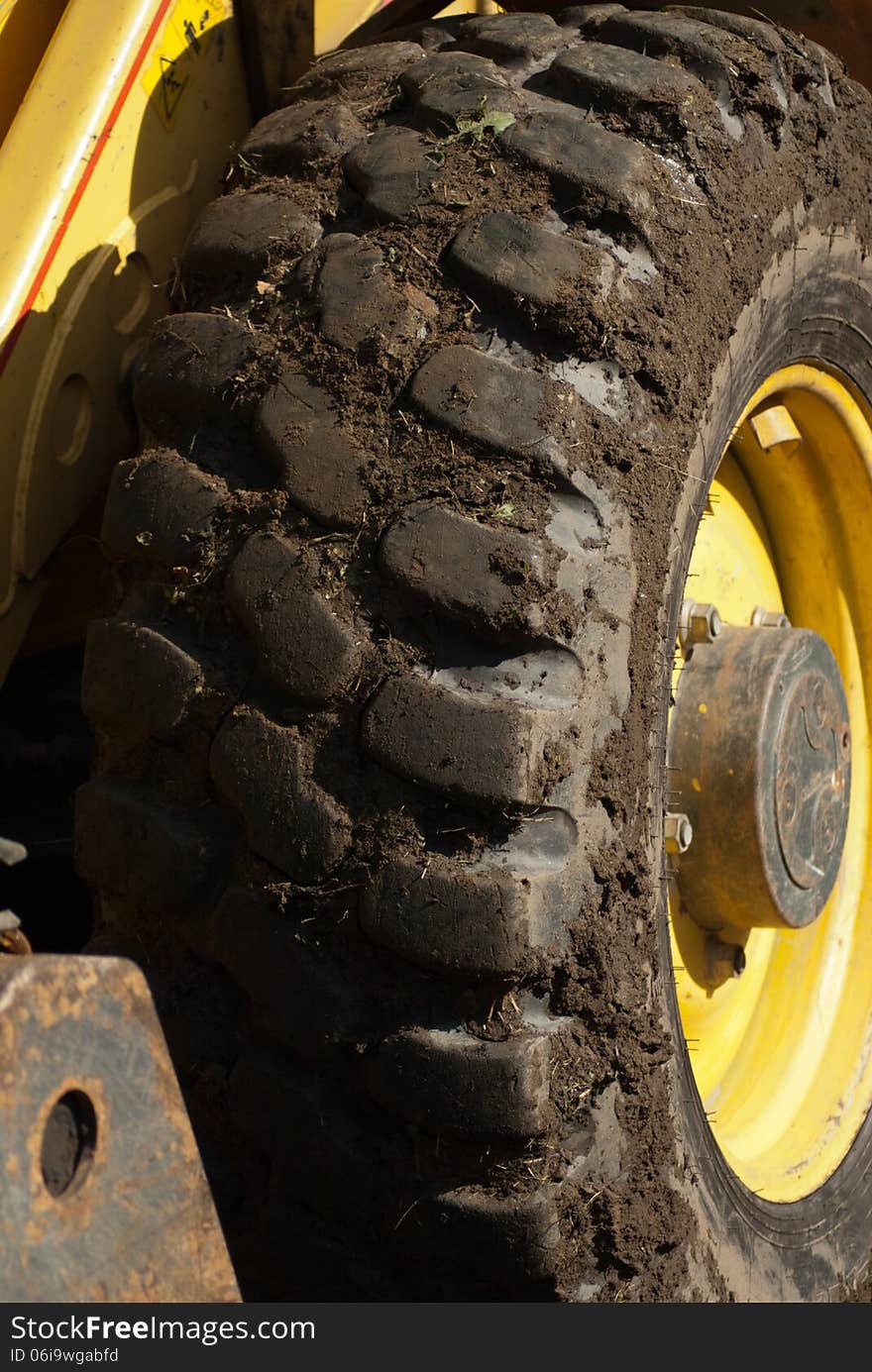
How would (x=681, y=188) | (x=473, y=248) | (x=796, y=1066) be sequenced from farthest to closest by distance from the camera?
1. (x=796, y=1066)
2. (x=681, y=188)
3. (x=473, y=248)

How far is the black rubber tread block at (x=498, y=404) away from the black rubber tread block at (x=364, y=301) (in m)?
0.05

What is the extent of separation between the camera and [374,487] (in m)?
1.35

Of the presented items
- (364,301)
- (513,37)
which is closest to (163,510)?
(364,301)

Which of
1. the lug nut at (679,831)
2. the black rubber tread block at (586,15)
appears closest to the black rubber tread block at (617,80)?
the black rubber tread block at (586,15)

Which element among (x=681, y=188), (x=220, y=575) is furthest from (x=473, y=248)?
(x=220, y=575)

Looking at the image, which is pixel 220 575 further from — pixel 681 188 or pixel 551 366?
pixel 681 188

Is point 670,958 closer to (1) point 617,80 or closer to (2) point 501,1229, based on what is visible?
(2) point 501,1229

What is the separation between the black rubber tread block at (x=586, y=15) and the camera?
1745mm

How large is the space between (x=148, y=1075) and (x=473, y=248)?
0.83 metres

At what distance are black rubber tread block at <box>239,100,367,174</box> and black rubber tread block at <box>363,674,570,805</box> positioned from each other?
2.09 ft

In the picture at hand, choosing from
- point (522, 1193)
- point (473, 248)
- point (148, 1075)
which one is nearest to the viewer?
point (148, 1075)

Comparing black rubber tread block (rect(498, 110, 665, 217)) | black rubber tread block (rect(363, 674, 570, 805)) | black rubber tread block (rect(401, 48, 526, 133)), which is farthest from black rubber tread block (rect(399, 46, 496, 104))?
black rubber tread block (rect(363, 674, 570, 805))

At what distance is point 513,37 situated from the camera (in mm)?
1679
